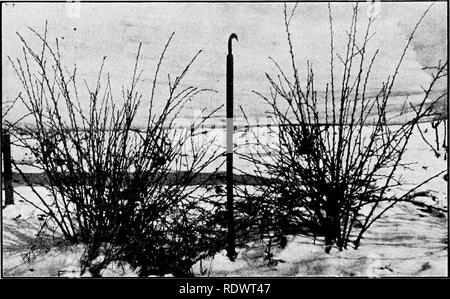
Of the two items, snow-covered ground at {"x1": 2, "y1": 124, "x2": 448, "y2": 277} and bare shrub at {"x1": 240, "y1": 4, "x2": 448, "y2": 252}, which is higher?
bare shrub at {"x1": 240, "y1": 4, "x2": 448, "y2": 252}

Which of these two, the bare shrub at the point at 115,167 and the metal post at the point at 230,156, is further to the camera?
the bare shrub at the point at 115,167

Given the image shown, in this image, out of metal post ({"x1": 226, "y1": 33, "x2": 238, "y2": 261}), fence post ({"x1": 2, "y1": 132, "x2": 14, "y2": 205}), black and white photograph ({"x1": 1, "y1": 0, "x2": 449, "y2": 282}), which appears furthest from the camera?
fence post ({"x1": 2, "y1": 132, "x2": 14, "y2": 205})

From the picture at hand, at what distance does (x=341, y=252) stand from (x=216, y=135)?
95 centimetres

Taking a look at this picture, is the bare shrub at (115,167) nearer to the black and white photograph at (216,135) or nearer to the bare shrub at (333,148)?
the black and white photograph at (216,135)

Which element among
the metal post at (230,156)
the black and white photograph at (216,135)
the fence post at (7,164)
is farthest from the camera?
the fence post at (7,164)

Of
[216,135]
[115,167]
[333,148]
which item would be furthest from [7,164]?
[333,148]

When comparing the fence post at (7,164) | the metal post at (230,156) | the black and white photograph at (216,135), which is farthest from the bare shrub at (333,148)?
the fence post at (7,164)

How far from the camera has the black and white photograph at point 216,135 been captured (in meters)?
2.58

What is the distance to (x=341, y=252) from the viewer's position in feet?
8.60

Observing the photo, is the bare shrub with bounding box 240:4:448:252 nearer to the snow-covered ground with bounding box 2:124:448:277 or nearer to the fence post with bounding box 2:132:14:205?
the snow-covered ground with bounding box 2:124:448:277

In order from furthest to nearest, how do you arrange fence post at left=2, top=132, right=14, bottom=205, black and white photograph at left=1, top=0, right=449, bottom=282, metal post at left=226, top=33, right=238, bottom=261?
fence post at left=2, top=132, right=14, bottom=205 → black and white photograph at left=1, top=0, right=449, bottom=282 → metal post at left=226, top=33, right=238, bottom=261

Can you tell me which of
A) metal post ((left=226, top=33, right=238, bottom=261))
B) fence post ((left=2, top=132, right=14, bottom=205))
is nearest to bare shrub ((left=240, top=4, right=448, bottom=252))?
metal post ((left=226, top=33, right=238, bottom=261))

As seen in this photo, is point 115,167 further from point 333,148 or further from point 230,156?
point 333,148

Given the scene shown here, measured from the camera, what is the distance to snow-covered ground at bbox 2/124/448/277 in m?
2.51
